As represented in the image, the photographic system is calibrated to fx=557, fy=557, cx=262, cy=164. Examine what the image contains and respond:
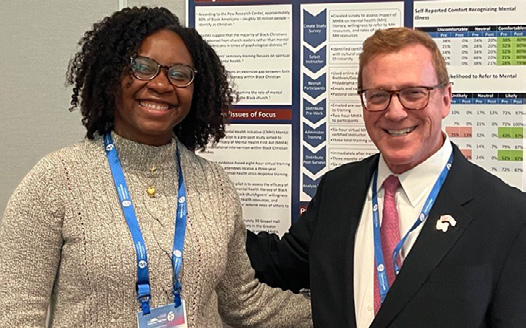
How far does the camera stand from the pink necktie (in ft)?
4.87

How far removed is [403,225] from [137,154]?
30.3 inches

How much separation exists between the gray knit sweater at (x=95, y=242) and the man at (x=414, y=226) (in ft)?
1.18

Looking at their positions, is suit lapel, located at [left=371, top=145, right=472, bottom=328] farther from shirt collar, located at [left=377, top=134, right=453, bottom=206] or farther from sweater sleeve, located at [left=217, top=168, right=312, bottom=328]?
sweater sleeve, located at [left=217, top=168, right=312, bottom=328]

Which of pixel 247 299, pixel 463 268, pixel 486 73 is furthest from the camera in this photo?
pixel 486 73

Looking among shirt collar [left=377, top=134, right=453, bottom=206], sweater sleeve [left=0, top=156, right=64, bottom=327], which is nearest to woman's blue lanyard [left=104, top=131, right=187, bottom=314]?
sweater sleeve [left=0, top=156, right=64, bottom=327]

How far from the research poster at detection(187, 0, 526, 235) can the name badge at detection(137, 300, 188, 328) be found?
A: 26.2 inches

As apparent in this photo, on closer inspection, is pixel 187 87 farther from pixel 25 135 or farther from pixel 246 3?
pixel 25 135

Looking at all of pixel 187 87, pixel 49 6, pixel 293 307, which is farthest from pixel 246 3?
pixel 293 307

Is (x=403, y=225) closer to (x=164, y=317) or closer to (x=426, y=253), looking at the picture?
(x=426, y=253)

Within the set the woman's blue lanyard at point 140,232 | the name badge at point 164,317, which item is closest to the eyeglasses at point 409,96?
the woman's blue lanyard at point 140,232

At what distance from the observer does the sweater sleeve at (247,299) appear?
1806mm

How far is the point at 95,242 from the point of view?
4.77 feet

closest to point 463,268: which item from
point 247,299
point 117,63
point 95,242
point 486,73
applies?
point 247,299

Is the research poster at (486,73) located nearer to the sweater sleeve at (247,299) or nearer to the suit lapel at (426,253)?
the suit lapel at (426,253)
